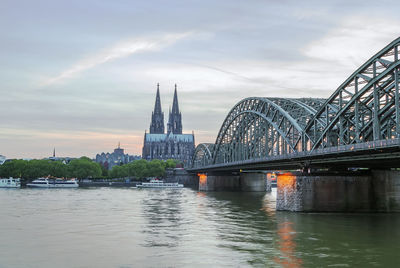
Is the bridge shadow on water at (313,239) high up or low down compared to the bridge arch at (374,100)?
down

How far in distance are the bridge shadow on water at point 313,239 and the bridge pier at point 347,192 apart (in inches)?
60.0

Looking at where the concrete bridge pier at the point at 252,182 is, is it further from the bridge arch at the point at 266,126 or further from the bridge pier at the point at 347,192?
the bridge pier at the point at 347,192

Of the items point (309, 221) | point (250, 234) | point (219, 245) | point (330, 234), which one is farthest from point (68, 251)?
point (309, 221)

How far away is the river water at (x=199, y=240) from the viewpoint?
95.8ft

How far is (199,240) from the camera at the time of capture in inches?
1463

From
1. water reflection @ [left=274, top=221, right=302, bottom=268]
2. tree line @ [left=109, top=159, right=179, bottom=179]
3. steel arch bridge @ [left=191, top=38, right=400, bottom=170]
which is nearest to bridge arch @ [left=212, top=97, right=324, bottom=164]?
steel arch bridge @ [left=191, top=38, right=400, bottom=170]

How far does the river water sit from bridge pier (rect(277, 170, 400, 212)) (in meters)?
1.84

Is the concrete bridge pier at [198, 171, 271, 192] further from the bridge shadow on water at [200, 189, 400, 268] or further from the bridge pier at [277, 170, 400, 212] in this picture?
the bridge shadow on water at [200, 189, 400, 268]

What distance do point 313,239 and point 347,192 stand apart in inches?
763

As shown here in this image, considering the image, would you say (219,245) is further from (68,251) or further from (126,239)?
(68,251)

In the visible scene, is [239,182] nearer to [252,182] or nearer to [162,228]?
[252,182]

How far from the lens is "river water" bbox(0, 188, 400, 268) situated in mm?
29203

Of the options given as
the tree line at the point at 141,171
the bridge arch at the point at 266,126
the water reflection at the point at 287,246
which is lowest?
the water reflection at the point at 287,246

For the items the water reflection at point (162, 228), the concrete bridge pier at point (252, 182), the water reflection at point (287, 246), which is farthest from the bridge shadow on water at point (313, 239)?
the concrete bridge pier at point (252, 182)
